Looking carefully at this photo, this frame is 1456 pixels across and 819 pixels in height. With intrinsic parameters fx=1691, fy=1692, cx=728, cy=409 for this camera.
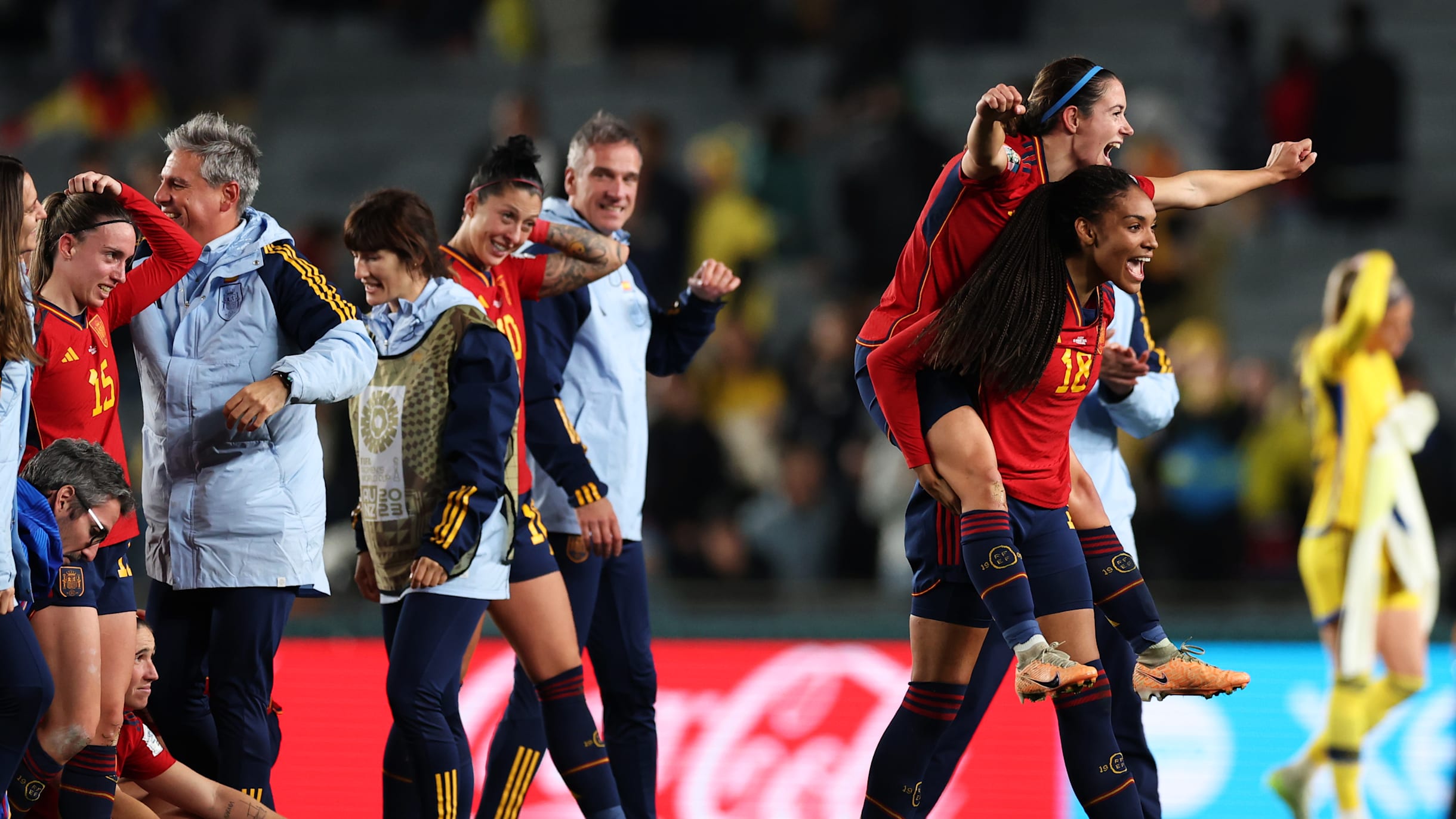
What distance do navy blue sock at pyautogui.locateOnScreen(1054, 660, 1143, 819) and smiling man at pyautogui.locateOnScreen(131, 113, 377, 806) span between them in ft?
7.00

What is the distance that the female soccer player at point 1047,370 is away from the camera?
4.35 m

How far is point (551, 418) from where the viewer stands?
5.45 metres

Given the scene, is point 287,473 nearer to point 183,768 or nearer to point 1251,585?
point 183,768

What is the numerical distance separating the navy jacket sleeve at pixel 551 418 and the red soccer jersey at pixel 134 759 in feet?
4.75

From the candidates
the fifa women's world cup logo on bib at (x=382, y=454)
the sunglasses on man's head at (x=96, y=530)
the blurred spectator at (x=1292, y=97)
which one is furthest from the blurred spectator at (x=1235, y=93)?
the sunglasses on man's head at (x=96, y=530)

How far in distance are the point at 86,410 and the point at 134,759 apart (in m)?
1.01

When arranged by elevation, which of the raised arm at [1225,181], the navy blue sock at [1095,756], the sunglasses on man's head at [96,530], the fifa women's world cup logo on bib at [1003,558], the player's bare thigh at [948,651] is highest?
the raised arm at [1225,181]

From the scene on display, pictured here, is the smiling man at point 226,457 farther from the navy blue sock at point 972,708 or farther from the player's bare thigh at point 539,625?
the navy blue sock at point 972,708

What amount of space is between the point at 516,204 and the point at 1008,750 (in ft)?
13.0

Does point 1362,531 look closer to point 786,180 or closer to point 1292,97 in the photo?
point 1292,97

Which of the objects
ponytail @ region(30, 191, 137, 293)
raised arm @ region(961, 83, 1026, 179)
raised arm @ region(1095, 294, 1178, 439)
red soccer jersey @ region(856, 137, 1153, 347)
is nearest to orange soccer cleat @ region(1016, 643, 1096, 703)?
red soccer jersey @ region(856, 137, 1153, 347)

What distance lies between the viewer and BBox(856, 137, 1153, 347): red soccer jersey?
4.50 metres

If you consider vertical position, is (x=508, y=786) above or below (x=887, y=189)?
below

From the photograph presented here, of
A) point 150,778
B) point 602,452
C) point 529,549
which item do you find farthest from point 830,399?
point 150,778
